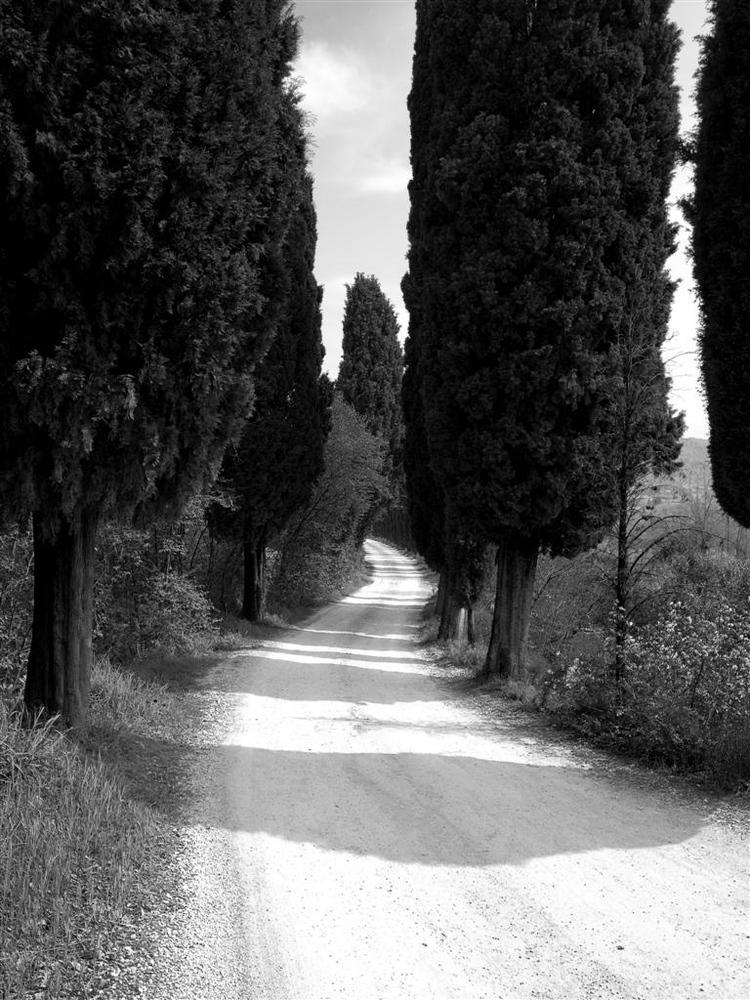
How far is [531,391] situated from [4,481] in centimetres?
706

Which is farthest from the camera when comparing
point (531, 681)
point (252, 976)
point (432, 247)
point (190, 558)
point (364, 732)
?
point (190, 558)

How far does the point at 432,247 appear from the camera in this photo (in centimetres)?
1209

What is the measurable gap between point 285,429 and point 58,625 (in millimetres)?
11782

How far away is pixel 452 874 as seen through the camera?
4535 millimetres

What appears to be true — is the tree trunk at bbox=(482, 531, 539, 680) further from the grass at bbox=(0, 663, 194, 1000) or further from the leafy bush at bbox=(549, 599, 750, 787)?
the grass at bbox=(0, 663, 194, 1000)

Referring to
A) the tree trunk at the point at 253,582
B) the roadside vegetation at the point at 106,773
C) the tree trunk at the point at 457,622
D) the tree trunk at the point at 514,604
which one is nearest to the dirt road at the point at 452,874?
the roadside vegetation at the point at 106,773

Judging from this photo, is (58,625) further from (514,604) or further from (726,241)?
(726,241)

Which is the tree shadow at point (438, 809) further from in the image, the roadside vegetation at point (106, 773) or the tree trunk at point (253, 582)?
the tree trunk at point (253, 582)

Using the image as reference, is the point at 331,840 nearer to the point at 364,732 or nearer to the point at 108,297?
the point at 364,732

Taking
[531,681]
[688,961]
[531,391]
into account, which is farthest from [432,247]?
[688,961]

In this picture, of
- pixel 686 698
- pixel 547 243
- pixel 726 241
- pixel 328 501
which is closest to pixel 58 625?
pixel 686 698

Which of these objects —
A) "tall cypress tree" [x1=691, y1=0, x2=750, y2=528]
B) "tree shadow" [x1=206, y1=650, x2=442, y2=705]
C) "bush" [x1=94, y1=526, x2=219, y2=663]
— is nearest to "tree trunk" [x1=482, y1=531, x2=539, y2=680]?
"tree shadow" [x1=206, y1=650, x2=442, y2=705]

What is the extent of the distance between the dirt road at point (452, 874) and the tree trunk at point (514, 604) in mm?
3010

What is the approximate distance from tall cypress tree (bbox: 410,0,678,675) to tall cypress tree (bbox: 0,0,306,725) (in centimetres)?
500
